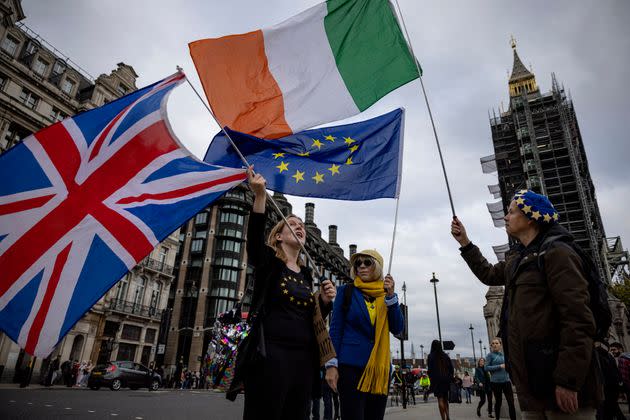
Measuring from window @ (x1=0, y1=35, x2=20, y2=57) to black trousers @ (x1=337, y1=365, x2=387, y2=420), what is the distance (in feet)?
109

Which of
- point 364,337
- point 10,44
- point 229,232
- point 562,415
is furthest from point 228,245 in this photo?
point 562,415

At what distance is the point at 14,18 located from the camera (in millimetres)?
27500

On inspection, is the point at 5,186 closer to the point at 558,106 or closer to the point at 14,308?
the point at 14,308

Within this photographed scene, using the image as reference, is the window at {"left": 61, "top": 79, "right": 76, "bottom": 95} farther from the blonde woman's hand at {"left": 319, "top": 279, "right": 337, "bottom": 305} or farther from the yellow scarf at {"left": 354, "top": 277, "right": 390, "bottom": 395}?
the blonde woman's hand at {"left": 319, "top": 279, "right": 337, "bottom": 305}

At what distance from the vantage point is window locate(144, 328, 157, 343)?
1474 inches

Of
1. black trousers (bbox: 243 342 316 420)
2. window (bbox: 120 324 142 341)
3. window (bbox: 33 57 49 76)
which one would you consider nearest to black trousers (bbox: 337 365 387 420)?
black trousers (bbox: 243 342 316 420)

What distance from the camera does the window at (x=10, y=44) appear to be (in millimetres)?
26531

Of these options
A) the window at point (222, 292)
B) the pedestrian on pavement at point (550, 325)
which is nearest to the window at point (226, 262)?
the window at point (222, 292)

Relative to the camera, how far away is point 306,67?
5.24m

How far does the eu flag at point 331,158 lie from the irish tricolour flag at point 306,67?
0.23m

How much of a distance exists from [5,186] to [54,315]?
126 cm

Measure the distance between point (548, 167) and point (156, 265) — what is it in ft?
150

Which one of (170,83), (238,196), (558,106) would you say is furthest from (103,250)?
(558,106)

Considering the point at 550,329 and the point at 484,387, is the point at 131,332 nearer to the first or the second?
the point at 484,387
